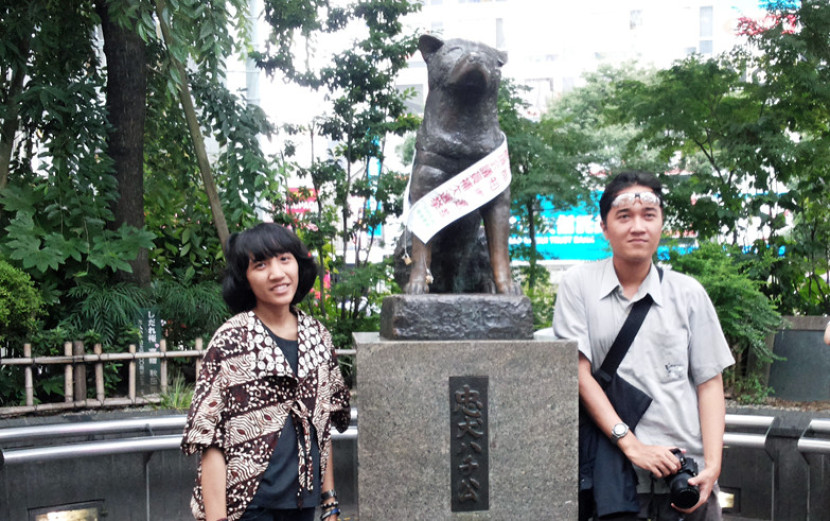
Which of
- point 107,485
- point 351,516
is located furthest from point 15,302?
point 351,516

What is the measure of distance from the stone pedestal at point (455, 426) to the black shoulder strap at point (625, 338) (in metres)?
0.36

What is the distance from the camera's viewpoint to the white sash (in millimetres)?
3037

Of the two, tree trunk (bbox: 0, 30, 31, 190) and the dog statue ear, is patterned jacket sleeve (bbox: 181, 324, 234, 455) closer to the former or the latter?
the dog statue ear

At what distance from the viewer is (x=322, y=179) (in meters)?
8.42

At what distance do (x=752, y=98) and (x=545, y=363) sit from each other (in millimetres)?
6076

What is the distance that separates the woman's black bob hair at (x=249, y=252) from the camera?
242cm

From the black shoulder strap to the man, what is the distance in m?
0.02

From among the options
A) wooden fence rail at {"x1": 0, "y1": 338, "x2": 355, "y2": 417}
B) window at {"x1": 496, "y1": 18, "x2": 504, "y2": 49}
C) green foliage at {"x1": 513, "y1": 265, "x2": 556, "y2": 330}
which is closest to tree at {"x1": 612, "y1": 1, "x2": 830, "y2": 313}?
green foliage at {"x1": 513, "y1": 265, "x2": 556, "y2": 330}

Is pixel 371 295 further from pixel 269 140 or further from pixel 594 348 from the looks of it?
Result: pixel 594 348

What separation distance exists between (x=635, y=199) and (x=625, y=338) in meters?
0.46

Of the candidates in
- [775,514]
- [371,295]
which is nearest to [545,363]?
[775,514]

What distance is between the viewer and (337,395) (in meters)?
2.61

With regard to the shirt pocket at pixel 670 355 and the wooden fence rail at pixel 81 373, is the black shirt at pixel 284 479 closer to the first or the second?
the shirt pocket at pixel 670 355

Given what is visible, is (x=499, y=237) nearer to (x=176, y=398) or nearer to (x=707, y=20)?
(x=176, y=398)
